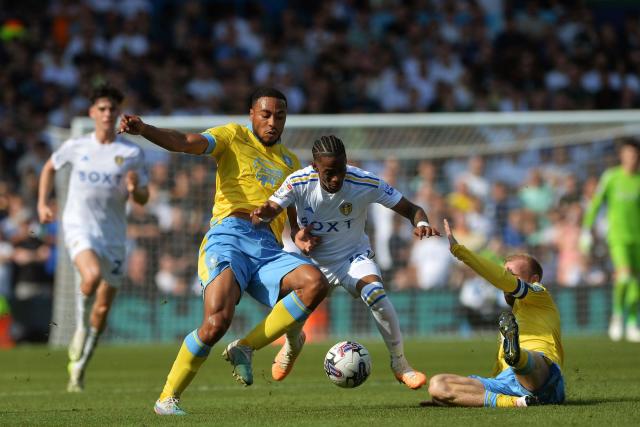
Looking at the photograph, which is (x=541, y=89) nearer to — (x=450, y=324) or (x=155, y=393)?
(x=450, y=324)

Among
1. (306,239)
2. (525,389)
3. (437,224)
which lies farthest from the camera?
(437,224)

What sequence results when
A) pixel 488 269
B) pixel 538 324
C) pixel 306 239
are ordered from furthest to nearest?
pixel 306 239 < pixel 538 324 < pixel 488 269

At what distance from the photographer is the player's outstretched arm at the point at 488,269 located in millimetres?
7871

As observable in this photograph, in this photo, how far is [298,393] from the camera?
1030 centimetres

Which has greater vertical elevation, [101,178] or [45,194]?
[101,178]

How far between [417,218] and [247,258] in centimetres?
129

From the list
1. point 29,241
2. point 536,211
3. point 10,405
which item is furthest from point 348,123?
point 10,405

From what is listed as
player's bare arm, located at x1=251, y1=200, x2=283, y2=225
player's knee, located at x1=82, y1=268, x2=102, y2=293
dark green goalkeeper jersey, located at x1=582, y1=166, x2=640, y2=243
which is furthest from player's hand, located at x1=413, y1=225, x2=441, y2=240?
dark green goalkeeper jersey, located at x1=582, y1=166, x2=640, y2=243

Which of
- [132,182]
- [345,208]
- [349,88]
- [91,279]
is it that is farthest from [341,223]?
[349,88]

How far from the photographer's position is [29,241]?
1917 cm

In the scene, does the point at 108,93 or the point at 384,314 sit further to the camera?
the point at 108,93

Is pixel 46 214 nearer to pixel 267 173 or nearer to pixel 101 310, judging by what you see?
pixel 101 310

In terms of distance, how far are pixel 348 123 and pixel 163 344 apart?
457 cm

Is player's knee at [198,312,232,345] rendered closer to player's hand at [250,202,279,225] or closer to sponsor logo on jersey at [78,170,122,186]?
player's hand at [250,202,279,225]
